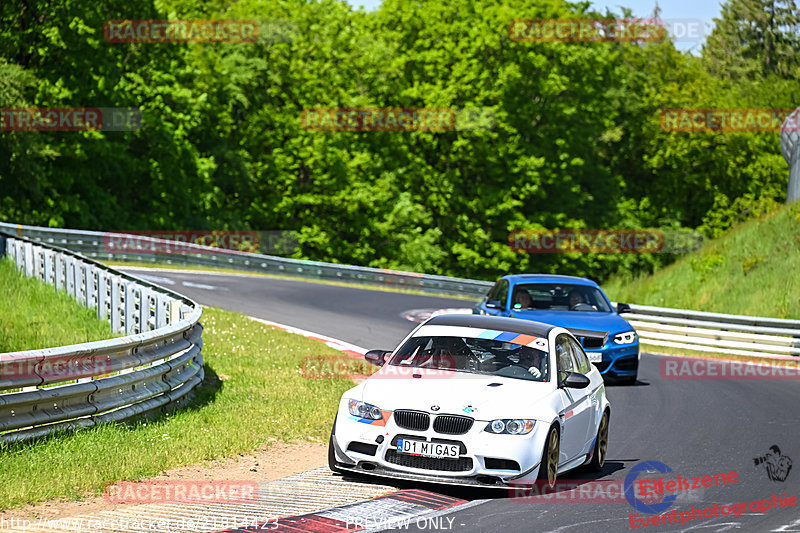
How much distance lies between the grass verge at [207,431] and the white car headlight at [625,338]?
412cm

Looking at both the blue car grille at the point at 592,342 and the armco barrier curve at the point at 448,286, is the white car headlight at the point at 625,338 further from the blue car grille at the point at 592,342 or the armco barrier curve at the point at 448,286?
the armco barrier curve at the point at 448,286

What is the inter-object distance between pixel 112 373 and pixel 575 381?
220 inches

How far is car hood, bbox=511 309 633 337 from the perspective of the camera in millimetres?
16484

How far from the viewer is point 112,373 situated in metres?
12.5

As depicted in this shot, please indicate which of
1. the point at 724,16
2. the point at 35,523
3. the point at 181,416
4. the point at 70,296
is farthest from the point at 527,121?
the point at 35,523

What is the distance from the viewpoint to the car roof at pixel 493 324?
10.4m

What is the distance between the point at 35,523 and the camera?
7270mm

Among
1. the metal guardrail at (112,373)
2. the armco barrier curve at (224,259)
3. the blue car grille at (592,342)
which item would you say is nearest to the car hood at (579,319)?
the blue car grille at (592,342)

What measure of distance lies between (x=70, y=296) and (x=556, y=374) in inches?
476

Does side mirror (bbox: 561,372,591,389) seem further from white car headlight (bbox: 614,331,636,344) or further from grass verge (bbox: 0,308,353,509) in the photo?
white car headlight (bbox: 614,331,636,344)

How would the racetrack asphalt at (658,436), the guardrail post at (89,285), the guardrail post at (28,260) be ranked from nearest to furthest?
1. the racetrack asphalt at (658,436)
2. the guardrail post at (89,285)
3. the guardrail post at (28,260)

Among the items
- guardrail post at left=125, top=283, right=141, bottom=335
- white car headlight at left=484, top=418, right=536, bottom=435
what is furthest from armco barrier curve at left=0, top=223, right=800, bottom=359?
white car headlight at left=484, top=418, right=536, bottom=435

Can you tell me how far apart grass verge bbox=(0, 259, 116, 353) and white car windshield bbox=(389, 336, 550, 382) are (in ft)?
22.7

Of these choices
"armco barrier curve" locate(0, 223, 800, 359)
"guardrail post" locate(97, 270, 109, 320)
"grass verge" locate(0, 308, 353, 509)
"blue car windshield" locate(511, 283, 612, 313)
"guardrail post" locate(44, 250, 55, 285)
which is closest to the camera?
"grass verge" locate(0, 308, 353, 509)
